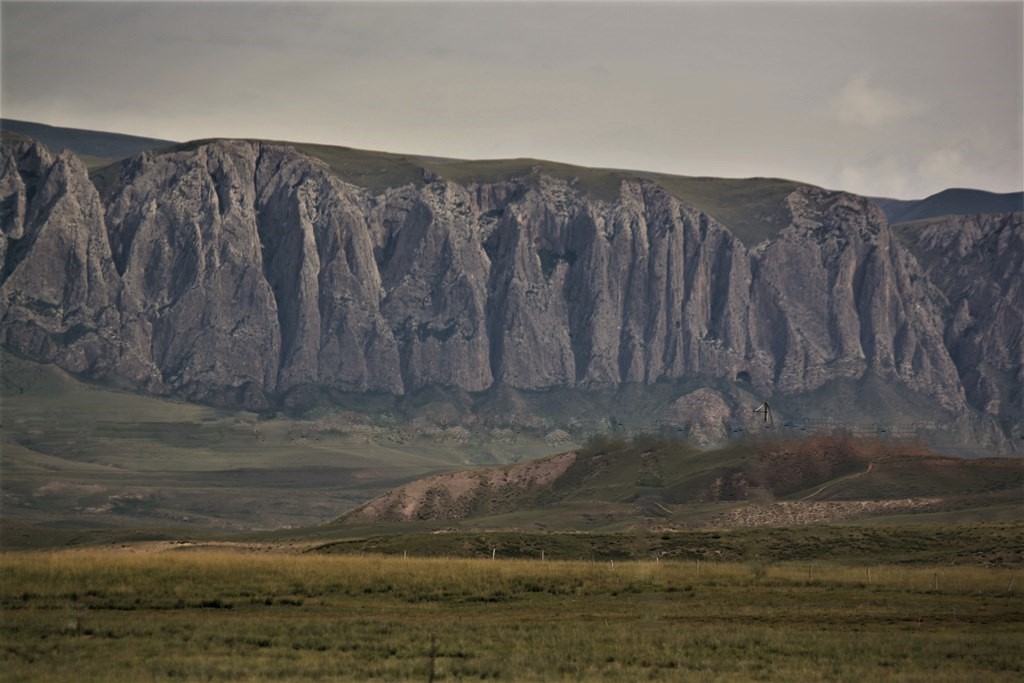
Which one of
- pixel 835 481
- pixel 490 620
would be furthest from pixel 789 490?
pixel 490 620

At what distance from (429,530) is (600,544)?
49457 mm

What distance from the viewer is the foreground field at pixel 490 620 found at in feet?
197

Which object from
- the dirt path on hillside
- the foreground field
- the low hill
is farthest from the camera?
the dirt path on hillside

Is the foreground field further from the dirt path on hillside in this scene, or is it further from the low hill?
the dirt path on hillside

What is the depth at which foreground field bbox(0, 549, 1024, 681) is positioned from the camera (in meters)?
60.0

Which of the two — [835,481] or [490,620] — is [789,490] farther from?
[490,620]

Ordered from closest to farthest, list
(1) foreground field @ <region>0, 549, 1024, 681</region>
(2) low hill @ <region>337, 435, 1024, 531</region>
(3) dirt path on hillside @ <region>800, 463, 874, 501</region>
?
(1) foreground field @ <region>0, 549, 1024, 681</region> → (2) low hill @ <region>337, 435, 1024, 531</region> → (3) dirt path on hillside @ <region>800, 463, 874, 501</region>

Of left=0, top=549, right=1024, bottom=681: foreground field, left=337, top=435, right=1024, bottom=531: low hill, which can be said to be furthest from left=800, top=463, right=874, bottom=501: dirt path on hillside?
left=0, top=549, right=1024, bottom=681: foreground field

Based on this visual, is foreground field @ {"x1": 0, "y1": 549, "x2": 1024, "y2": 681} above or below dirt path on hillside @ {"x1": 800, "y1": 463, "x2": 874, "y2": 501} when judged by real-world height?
below

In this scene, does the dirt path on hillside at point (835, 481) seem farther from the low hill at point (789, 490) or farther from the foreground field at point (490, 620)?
the foreground field at point (490, 620)

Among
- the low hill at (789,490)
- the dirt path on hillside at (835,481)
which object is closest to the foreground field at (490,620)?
the low hill at (789,490)

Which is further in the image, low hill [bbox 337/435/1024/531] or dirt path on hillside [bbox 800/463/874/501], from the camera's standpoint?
dirt path on hillside [bbox 800/463/874/501]

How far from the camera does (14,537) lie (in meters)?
190

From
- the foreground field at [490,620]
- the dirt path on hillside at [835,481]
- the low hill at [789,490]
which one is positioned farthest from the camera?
the dirt path on hillside at [835,481]
